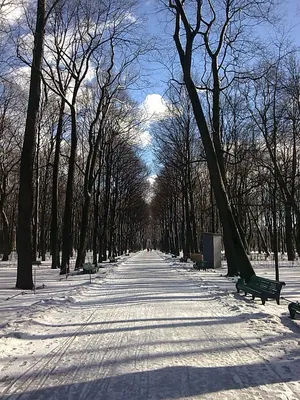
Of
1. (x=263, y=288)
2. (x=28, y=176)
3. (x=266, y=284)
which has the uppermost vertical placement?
(x=28, y=176)

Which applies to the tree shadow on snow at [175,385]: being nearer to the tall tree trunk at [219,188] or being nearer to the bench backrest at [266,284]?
the bench backrest at [266,284]

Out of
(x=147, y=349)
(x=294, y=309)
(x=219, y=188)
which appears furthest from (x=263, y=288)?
(x=147, y=349)

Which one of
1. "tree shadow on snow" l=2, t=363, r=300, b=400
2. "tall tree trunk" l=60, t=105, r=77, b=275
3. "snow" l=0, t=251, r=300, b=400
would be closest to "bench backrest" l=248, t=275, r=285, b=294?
"snow" l=0, t=251, r=300, b=400

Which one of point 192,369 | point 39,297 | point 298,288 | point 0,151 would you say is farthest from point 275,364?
point 0,151

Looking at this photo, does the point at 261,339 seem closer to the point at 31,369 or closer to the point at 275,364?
the point at 275,364

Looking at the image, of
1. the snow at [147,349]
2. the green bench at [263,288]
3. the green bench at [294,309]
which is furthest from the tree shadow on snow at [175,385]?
the green bench at [263,288]

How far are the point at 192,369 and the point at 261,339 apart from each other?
7.64ft

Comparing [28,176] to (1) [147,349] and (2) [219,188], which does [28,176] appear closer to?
(2) [219,188]

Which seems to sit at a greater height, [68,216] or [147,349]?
[68,216]

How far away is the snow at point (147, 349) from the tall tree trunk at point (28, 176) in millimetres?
2616

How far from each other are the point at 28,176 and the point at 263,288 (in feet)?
28.2

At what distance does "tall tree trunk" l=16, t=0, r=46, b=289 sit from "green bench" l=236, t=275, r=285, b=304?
7.25 metres

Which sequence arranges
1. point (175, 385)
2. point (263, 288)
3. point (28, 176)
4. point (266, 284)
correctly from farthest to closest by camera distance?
point (28, 176)
point (266, 284)
point (263, 288)
point (175, 385)

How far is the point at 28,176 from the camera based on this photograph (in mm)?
15875
